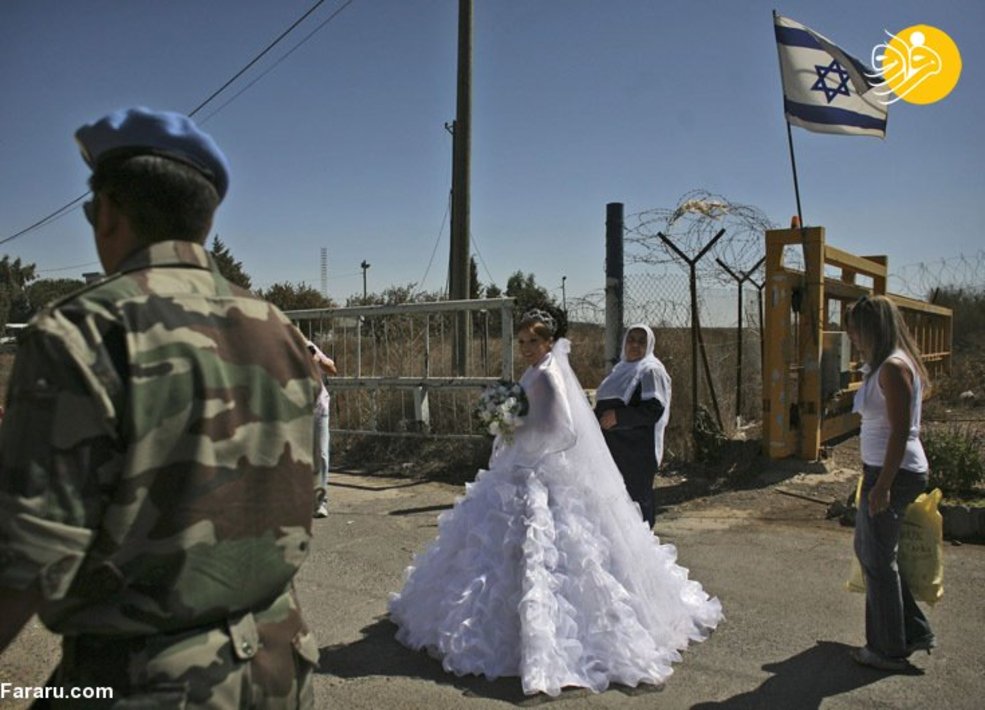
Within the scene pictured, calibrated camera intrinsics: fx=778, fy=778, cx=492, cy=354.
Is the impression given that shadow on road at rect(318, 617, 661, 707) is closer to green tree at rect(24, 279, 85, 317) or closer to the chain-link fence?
the chain-link fence

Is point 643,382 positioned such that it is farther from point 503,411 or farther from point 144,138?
point 144,138

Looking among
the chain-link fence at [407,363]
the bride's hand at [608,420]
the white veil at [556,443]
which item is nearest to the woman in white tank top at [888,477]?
the white veil at [556,443]

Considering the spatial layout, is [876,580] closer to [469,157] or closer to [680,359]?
[680,359]

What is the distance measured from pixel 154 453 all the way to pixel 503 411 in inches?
118

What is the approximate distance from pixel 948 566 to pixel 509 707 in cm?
376

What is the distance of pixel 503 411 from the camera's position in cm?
428

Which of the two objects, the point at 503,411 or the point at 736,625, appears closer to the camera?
the point at 503,411

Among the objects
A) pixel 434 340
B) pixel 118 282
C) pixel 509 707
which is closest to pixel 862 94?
pixel 434 340

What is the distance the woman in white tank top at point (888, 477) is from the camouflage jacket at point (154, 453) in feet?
10.5

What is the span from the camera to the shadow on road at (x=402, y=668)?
144 inches

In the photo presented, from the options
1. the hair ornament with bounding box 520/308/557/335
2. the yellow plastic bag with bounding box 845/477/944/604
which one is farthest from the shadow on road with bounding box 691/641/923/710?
the hair ornament with bounding box 520/308/557/335

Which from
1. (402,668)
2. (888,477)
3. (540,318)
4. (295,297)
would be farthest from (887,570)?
(295,297)

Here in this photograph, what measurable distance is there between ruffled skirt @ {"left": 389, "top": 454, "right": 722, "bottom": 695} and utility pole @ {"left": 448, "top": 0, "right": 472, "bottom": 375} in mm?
5996

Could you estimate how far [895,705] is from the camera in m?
3.53
